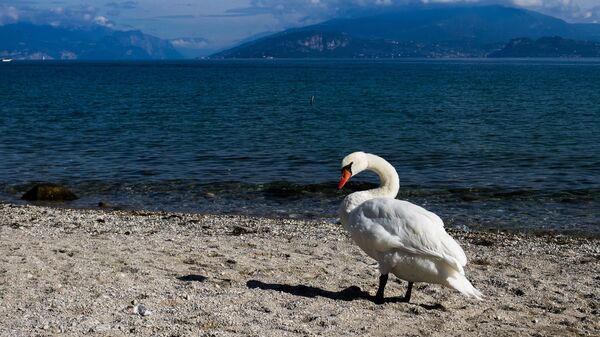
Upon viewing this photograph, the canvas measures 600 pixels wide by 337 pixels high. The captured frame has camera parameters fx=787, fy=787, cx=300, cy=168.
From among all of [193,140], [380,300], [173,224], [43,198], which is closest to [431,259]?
[380,300]

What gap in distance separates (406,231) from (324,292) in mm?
1719

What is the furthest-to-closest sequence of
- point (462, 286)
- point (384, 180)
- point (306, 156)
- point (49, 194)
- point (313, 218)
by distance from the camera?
point (306, 156) → point (49, 194) → point (313, 218) → point (384, 180) → point (462, 286)

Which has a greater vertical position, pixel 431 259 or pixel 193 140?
pixel 431 259

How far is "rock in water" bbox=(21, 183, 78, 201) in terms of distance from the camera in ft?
67.7

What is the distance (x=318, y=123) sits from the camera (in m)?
45.5

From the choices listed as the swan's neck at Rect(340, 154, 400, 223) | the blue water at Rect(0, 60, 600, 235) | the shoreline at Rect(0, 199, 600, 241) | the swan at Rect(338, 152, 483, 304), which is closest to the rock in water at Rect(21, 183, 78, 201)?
the shoreline at Rect(0, 199, 600, 241)

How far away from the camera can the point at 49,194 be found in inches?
813

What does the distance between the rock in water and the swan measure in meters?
13.0

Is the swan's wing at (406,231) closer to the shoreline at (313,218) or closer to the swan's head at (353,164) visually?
the swan's head at (353,164)

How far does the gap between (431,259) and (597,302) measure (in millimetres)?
2770

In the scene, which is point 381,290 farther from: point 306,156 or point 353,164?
point 306,156

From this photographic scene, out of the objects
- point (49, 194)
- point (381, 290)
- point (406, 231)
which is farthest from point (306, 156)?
point (406, 231)

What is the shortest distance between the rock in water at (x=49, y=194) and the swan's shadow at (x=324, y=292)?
11.6 meters

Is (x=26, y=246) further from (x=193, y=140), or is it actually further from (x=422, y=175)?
(x=193, y=140)
